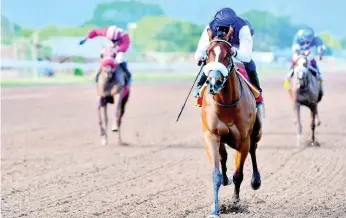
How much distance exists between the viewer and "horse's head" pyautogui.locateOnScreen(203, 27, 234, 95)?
20.1 ft

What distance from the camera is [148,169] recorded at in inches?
396

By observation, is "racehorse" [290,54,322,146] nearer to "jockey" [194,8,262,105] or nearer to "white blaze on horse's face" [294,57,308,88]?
"white blaze on horse's face" [294,57,308,88]

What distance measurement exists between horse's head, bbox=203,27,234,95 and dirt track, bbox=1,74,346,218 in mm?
1395

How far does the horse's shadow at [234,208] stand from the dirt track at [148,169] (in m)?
0.01

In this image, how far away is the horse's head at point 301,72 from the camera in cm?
1286

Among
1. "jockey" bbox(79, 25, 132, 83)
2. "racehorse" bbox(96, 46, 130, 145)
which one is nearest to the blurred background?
"jockey" bbox(79, 25, 132, 83)

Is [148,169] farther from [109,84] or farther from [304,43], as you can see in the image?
[304,43]

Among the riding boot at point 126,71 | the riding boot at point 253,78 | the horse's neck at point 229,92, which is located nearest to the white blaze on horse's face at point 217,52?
the horse's neck at point 229,92

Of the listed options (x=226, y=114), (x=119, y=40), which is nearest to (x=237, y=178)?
(x=226, y=114)

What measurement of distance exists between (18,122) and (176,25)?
5280 cm

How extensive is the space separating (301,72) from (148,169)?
13.3 ft

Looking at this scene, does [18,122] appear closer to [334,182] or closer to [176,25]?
[334,182]

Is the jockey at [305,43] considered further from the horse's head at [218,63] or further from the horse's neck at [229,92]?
the horse's head at [218,63]

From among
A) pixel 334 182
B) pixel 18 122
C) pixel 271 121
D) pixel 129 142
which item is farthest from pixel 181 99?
pixel 334 182
